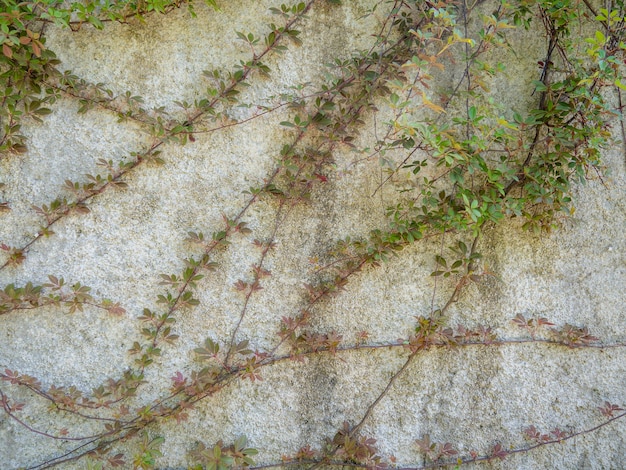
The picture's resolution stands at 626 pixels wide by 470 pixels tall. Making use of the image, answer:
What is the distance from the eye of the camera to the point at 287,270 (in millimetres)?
2076

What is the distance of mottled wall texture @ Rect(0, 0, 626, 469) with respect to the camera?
1980 millimetres

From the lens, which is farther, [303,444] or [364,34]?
[364,34]

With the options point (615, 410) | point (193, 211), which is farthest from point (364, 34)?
point (615, 410)

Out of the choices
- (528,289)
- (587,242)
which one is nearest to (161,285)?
(528,289)

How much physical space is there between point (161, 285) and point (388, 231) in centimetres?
91

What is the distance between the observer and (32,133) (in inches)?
79.1

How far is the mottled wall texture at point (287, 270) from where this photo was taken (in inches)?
78.0

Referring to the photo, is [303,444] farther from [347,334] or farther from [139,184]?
[139,184]

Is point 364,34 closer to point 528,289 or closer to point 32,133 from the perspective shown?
point 528,289

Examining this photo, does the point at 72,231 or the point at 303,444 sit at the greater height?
the point at 72,231

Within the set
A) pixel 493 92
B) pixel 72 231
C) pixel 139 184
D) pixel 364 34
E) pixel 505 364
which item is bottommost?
pixel 505 364

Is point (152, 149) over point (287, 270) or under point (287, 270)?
over

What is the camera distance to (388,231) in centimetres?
210

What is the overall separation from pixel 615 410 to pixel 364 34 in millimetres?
1780
